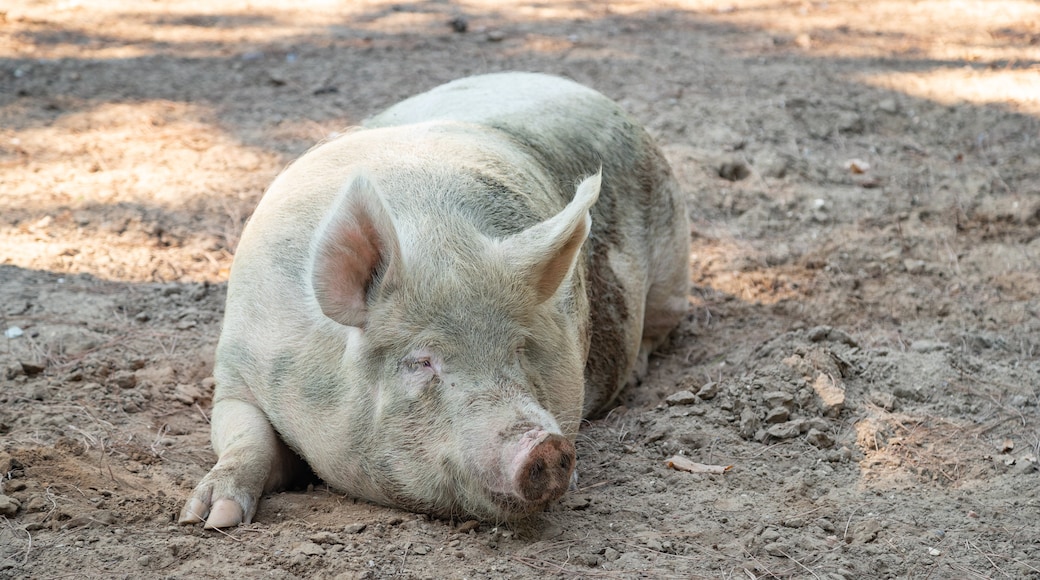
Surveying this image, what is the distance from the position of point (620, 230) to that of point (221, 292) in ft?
6.64

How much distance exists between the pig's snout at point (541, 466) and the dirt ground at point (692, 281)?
9.1 inches

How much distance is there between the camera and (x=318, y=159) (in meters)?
4.03

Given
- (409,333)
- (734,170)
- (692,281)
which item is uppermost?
(409,333)

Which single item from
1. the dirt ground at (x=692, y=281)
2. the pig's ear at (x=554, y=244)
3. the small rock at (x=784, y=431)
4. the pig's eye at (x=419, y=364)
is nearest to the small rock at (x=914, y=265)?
the dirt ground at (x=692, y=281)

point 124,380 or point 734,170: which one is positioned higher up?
point 734,170

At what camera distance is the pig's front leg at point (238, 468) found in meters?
3.23

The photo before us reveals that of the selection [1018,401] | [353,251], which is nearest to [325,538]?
[353,251]

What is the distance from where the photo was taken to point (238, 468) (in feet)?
11.2

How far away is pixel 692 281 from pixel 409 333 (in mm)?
3236

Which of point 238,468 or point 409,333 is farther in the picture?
point 238,468

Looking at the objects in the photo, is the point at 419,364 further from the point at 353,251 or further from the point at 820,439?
the point at 820,439

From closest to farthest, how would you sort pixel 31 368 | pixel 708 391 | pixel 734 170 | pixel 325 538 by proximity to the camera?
pixel 325 538 → pixel 31 368 → pixel 708 391 → pixel 734 170

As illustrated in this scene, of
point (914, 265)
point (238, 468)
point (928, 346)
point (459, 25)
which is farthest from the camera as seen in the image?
point (459, 25)

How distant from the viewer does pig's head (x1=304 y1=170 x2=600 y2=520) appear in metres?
3.05
